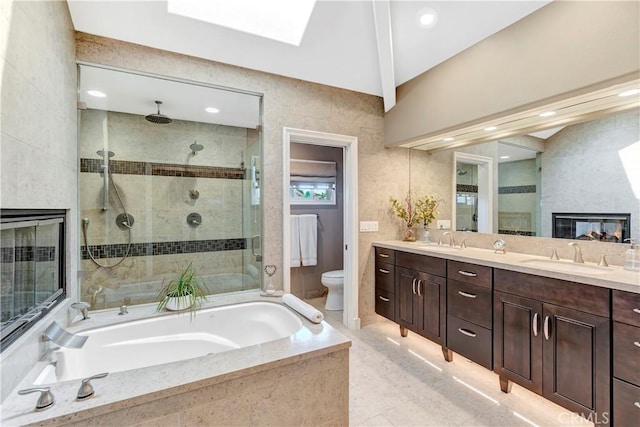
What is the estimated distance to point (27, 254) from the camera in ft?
4.41

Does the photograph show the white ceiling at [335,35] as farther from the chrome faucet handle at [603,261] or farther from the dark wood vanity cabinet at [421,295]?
the dark wood vanity cabinet at [421,295]

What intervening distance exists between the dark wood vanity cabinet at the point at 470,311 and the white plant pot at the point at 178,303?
80.9 inches

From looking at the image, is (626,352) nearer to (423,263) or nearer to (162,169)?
(423,263)

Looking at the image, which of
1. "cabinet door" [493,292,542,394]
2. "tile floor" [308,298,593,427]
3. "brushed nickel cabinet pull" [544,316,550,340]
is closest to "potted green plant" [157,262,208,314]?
"tile floor" [308,298,593,427]

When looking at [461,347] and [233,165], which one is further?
[233,165]

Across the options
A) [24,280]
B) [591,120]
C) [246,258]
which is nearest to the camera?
[24,280]

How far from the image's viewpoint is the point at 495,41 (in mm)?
2123

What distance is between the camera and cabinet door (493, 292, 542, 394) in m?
1.76

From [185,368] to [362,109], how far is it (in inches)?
112

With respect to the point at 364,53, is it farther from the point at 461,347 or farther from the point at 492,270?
the point at 461,347

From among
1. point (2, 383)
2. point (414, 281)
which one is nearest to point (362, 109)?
point (414, 281)

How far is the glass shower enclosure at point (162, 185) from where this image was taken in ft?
7.23

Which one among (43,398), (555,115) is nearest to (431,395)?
(43,398)

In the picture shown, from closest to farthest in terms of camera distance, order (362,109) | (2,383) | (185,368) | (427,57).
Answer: (2,383) < (185,368) < (427,57) < (362,109)
